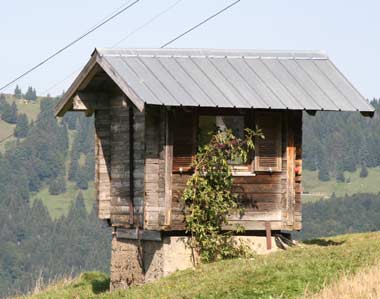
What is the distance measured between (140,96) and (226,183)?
3065mm

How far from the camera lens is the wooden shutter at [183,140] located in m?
25.9

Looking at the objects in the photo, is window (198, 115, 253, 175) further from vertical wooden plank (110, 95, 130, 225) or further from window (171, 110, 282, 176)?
vertical wooden plank (110, 95, 130, 225)

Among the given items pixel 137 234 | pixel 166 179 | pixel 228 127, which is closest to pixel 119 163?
pixel 137 234

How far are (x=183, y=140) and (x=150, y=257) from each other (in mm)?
3092

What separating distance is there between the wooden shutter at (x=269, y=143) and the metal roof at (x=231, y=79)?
60cm

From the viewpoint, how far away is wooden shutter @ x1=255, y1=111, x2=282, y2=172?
2656cm

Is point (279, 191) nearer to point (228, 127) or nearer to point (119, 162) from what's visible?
point (228, 127)

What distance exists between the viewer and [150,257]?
88.2ft

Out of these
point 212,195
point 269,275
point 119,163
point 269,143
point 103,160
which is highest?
point 269,143

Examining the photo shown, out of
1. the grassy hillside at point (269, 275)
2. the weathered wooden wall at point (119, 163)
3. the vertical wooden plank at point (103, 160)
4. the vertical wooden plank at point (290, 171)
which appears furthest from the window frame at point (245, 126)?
the vertical wooden plank at point (103, 160)

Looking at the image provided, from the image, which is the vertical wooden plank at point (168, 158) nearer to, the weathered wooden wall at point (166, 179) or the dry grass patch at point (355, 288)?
the weathered wooden wall at point (166, 179)

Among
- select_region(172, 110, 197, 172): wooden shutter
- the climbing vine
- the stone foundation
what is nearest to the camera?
the climbing vine

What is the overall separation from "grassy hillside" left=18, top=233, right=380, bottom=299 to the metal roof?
3600 mm

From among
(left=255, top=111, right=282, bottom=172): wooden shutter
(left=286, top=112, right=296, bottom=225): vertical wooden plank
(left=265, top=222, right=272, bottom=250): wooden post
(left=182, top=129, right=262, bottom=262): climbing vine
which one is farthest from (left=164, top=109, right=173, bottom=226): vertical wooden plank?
(left=286, top=112, right=296, bottom=225): vertical wooden plank
